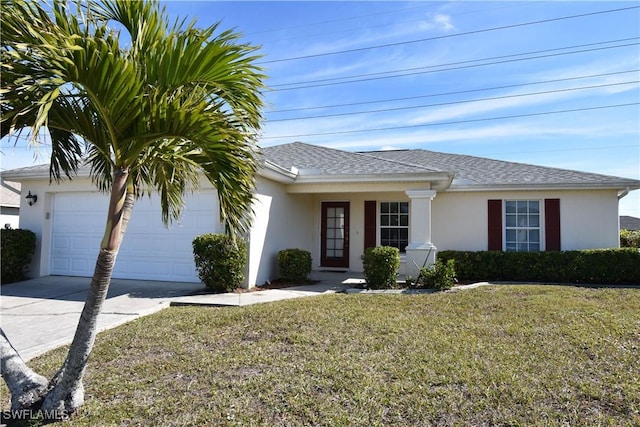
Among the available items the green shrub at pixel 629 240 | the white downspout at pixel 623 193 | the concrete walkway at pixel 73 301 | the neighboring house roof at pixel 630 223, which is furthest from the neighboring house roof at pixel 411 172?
the neighboring house roof at pixel 630 223

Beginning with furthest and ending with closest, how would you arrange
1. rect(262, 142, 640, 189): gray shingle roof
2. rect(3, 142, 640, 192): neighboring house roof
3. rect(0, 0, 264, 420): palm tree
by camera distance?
rect(262, 142, 640, 189): gray shingle roof
rect(3, 142, 640, 192): neighboring house roof
rect(0, 0, 264, 420): palm tree

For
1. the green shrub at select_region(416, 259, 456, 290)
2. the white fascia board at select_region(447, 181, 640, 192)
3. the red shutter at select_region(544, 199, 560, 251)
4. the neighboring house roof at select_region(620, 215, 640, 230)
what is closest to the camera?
the green shrub at select_region(416, 259, 456, 290)

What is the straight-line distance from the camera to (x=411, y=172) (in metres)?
10.6

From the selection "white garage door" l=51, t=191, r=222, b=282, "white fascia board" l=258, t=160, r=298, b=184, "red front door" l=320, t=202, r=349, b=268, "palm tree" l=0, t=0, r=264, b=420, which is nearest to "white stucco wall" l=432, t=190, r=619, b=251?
"red front door" l=320, t=202, r=349, b=268

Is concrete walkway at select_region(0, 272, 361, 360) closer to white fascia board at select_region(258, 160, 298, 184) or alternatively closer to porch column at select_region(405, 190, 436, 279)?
porch column at select_region(405, 190, 436, 279)

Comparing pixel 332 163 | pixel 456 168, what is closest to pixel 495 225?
pixel 456 168

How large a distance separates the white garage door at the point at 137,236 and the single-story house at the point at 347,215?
1.1 inches

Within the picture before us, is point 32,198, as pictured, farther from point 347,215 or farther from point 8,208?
point 8,208

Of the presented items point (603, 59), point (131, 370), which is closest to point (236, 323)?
point (131, 370)

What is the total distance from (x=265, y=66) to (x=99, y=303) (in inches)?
105

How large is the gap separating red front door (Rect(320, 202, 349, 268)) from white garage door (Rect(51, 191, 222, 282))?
512cm

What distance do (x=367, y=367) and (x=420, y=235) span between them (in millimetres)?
6738

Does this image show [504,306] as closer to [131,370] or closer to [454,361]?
[454,361]

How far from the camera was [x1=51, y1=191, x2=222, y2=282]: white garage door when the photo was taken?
33.1 feet
